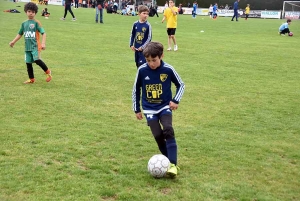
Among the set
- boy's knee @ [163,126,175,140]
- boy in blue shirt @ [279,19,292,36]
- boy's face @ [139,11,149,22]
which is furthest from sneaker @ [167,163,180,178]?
boy in blue shirt @ [279,19,292,36]

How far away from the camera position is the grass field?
4438mm

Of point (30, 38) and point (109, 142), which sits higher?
point (30, 38)

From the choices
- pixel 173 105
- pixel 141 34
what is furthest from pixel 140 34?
pixel 173 105

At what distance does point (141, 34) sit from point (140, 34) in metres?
0.03

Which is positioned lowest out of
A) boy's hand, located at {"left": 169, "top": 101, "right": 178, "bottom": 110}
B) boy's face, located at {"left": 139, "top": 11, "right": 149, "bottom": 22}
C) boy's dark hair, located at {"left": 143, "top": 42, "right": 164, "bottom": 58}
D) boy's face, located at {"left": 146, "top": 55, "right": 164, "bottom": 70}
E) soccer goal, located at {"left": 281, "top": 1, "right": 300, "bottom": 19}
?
boy's hand, located at {"left": 169, "top": 101, "right": 178, "bottom": 110}

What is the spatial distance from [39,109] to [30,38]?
238 centimetres

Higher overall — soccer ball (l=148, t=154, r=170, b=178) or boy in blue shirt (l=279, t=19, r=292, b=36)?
boy in blue shirt (l=279, t=19, r=292, b=36)

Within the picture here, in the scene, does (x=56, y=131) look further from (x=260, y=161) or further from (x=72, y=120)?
(x=260, y=161)

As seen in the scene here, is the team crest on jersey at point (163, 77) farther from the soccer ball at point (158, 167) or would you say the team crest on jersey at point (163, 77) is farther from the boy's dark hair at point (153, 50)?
the soccer ball at point (158, 167)

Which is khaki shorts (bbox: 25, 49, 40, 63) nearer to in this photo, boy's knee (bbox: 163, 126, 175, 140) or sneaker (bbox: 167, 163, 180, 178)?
boy's knee (bbox: 163, 126, 175, 140)

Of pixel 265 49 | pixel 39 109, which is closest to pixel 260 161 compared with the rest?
pixel 39 109

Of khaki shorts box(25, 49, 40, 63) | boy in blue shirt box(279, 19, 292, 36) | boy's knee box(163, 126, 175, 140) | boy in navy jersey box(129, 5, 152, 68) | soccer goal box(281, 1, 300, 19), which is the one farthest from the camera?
soccer goal box(281, 1, 300, 19)

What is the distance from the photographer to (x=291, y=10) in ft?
162

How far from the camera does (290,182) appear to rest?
4.70 m
